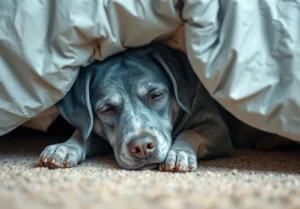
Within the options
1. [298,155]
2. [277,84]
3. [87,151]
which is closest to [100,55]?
[87,151]

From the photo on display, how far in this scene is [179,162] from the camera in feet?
6.80

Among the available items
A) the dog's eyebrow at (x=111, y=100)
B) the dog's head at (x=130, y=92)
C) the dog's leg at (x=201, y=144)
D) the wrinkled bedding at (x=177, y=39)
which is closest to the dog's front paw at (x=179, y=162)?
the dog's leg at (x=201, y=144)

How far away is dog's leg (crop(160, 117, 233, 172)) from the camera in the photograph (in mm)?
2129

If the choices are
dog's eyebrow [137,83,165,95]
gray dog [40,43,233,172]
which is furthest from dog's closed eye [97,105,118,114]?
dog's eyebrow [137,83,165,95]

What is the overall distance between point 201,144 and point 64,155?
68 cm

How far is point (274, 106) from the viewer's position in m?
1.91

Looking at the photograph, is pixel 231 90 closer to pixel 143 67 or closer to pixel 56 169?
pixel 143 67

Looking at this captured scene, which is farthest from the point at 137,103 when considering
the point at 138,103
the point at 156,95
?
the point at 156,95

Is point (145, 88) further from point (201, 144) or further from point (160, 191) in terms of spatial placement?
point (160, 191)

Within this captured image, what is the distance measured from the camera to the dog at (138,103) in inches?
92.3

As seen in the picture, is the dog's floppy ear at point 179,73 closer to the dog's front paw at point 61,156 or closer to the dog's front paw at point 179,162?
the dog's front paw at point 179,162

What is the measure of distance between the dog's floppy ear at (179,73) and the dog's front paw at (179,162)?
1.01ft

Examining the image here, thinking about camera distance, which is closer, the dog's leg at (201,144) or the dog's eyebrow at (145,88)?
the dog's leg at (201,144)

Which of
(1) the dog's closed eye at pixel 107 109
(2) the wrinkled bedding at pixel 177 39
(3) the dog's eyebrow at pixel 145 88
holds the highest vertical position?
(2) the wrinkled bedding at pixel 177 39
